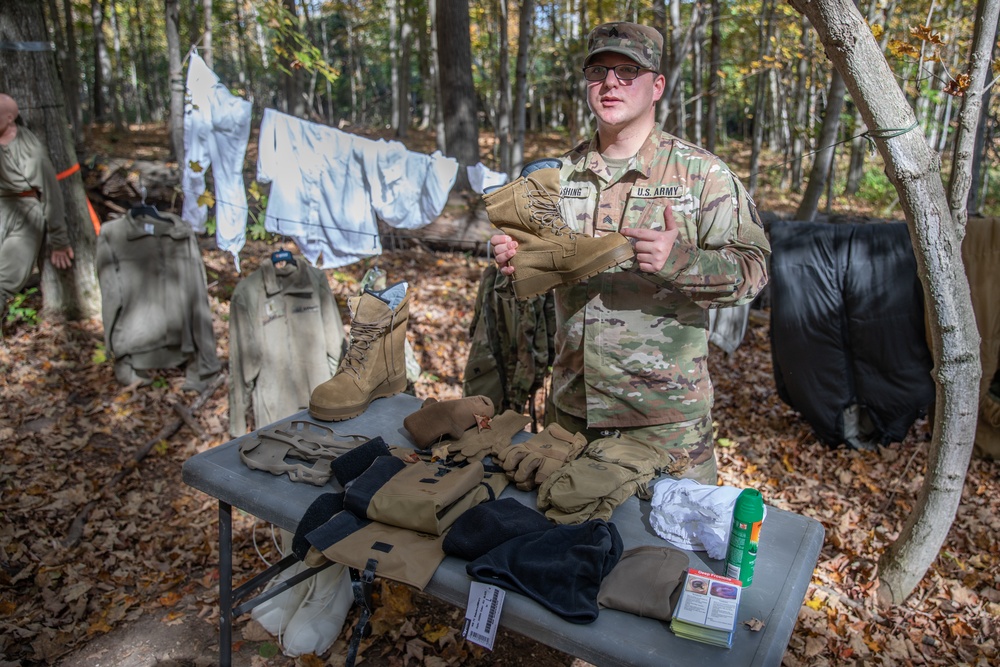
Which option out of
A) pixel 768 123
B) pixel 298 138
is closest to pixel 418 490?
pixel 298 138

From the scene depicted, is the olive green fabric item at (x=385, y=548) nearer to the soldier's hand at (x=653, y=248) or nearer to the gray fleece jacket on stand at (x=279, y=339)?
the soldier's hand at (x=653, y=248)

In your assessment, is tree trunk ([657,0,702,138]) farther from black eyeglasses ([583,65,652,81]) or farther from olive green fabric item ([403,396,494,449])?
olive green fabric item ([403,396,494,449])

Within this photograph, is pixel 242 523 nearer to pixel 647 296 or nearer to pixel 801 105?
pixel 647 296

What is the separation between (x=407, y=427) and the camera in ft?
8.41

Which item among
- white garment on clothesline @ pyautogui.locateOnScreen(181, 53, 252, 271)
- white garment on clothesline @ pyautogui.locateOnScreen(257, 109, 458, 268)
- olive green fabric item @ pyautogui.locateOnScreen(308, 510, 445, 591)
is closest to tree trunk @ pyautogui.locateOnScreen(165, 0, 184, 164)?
white garment on clothesline @ pyautogui.locateOnScreen(181, 53, 252, 271)

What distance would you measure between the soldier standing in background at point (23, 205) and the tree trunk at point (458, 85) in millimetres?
5076

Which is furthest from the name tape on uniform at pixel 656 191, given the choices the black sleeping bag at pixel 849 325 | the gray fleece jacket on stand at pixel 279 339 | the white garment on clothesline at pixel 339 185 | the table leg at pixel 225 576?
the white garment on clothesline at pixel 339 185

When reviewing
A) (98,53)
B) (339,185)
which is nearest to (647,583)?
(339,185)

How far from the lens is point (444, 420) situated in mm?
2531

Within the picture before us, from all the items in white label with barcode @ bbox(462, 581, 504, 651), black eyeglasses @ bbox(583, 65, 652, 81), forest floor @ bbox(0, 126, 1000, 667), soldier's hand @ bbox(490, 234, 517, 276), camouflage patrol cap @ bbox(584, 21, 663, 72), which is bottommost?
forest floor @ bbox(0, 126, 1000, 667)

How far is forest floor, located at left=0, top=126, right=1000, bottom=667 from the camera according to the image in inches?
129

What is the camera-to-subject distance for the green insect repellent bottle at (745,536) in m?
1.64

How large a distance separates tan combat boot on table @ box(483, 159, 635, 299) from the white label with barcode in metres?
1.04

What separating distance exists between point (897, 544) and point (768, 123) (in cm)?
2417
